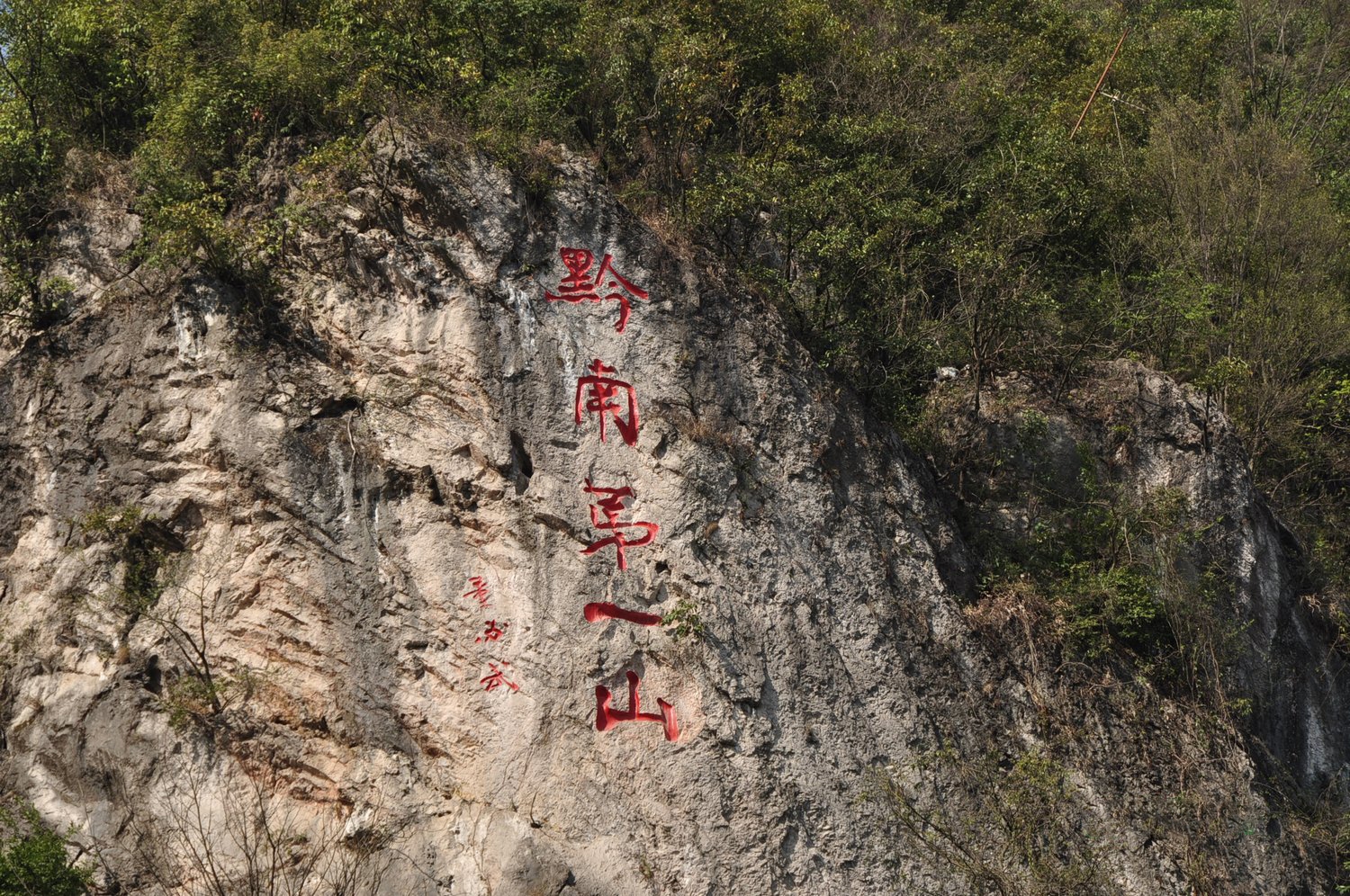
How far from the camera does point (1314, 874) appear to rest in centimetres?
855

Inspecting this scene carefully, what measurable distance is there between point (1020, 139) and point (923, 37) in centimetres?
292

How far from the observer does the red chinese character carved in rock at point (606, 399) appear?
27.3 ft

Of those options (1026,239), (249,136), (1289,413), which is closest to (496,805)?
(249,136)

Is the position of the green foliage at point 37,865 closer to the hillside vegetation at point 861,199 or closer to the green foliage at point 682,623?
the hillside vegetation at point 861,199

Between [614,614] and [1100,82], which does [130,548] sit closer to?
[614,614]

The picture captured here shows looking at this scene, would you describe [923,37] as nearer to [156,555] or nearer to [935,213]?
[935,213]
